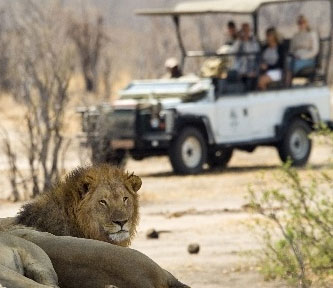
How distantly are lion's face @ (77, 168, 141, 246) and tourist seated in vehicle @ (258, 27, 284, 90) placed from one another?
13.5 metres

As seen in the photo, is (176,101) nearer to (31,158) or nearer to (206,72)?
(206,72)

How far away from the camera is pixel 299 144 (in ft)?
66.3

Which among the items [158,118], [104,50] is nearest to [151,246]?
[158,118]

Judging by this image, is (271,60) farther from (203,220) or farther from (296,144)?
(203,220)

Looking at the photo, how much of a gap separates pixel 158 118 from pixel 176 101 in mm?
514

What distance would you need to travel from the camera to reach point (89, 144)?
17078 millimetres

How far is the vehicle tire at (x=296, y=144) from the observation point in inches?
785

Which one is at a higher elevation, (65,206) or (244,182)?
(65,206)

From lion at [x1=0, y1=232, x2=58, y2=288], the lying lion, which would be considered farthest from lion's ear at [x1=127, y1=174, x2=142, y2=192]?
lion at [x1=0, y1=232, x2=58, y2=288]

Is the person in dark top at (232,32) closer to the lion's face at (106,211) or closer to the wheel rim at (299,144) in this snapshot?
the wheel rim at (299,144)

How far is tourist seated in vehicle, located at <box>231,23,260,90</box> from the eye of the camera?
19.1 m

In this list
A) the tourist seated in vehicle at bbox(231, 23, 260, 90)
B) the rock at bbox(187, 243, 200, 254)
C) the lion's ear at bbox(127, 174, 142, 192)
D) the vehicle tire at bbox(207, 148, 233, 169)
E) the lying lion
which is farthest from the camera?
the vehicle tire at bbox(207, 148, 233, 169)

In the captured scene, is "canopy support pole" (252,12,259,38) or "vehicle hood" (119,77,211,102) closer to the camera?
"vehicle hood" (119,77,211,102)

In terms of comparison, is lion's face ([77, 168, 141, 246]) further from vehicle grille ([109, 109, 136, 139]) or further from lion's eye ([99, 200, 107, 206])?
vehicle grille ([109, 109, 136, 139])
